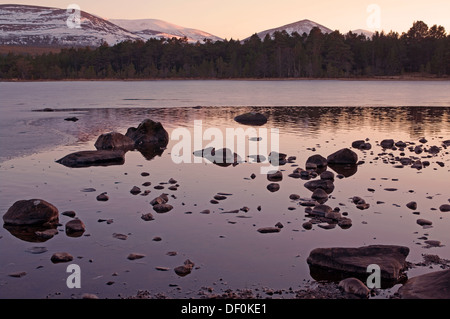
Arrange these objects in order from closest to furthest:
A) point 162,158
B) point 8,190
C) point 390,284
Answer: point 390,284 → point 8,190 → point 162,158

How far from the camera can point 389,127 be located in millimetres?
49875

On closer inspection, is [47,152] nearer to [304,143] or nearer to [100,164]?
[100,164]

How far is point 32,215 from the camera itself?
690 inches

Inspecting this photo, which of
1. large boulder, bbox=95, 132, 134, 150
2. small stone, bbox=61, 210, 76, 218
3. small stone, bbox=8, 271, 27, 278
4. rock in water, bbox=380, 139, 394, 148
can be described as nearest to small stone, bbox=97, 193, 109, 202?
small stone, bbox=61, 210, 76, 218

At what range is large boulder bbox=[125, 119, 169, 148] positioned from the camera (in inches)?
1550

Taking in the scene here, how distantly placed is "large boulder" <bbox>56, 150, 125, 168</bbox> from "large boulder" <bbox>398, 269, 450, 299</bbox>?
70.8ft

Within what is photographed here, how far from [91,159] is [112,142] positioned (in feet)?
21.4

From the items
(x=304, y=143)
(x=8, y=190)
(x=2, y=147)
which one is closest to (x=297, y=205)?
(x=8, y=190)

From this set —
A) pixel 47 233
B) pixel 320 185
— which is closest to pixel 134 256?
pixel 47 233

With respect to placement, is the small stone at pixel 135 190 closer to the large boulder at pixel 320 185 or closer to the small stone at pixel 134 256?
the small stone at pixel 134 256

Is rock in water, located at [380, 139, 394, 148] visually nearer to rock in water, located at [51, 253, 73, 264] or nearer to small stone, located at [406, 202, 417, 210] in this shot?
small stone, located at [406, 202, 417, 210]

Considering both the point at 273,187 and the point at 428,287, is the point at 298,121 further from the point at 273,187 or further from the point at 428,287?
the point at 428,287
